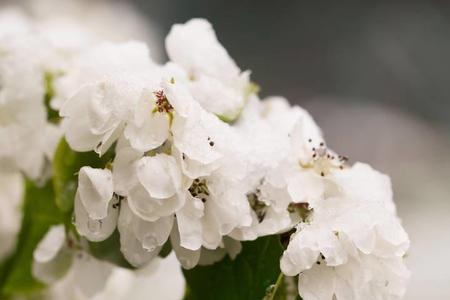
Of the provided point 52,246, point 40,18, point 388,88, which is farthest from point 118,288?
point 388,88

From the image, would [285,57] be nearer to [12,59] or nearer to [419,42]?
[419,42]

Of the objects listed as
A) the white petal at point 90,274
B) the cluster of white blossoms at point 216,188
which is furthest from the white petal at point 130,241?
the white petal at point 90,274

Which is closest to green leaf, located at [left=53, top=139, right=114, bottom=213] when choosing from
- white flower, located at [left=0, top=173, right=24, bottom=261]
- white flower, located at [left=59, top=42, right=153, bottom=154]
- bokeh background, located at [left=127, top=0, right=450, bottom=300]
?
white flower, located at [left=59, top=42, right=153, bottom=154]

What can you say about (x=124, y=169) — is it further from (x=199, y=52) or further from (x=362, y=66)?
(x=362, y=66)

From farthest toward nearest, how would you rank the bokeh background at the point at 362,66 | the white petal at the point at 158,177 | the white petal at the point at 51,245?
the bokeh background at the point at 362,66
the white petal at the point at 51,245
the white petal at the point at 158,177

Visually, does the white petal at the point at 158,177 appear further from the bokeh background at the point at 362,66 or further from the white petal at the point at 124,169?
the bokeh background at the point at 362,66

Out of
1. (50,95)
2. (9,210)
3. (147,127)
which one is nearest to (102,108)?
(147,127)

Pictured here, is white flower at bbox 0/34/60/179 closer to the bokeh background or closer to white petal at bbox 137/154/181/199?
white petal at bbox 137/154/181/199
